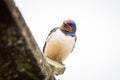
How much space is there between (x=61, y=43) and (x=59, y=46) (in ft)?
0.33

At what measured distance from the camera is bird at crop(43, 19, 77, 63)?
7500mm

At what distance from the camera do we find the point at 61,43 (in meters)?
7.54

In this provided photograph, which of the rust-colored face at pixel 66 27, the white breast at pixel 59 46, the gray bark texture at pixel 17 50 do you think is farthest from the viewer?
the rust-colored face at pixel 66 27

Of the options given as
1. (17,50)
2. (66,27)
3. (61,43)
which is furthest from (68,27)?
(17,50)

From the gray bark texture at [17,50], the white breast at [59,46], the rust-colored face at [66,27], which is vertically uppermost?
the gray bark texture at [17,50]

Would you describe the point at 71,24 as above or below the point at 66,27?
above

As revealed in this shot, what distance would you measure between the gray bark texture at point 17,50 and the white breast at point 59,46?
4.90 m

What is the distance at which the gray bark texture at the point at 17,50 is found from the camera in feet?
6.06

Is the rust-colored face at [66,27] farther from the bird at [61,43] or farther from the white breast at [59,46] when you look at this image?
the white breast at [59,46]

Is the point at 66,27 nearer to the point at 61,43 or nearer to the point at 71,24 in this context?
the point at 71,24

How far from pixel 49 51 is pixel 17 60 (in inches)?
210

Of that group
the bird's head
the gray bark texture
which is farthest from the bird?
the gray bark texture

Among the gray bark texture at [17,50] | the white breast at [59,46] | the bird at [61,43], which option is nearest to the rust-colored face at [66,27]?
the bird at [61,43]

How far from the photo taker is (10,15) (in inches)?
71.6
